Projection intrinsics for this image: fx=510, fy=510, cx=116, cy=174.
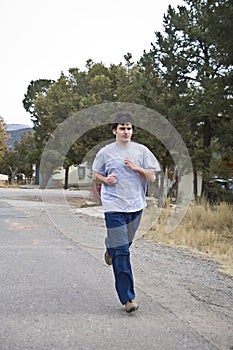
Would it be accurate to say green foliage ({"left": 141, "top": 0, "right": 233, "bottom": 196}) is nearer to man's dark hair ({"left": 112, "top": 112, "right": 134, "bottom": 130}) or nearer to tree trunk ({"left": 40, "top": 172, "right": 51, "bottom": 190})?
man's dark hair ({"left": 112, "top": 112, "right": 134, "bottom": 130})

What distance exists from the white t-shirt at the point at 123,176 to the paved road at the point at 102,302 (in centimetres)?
102

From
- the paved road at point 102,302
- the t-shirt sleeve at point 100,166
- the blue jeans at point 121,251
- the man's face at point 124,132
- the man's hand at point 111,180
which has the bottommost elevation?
the paved road at point 102,302

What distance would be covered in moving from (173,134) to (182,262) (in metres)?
6.88

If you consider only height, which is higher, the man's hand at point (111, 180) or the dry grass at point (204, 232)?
the man's hand at point (111, 180)

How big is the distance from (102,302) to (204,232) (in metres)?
6.91

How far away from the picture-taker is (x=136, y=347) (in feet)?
12.8

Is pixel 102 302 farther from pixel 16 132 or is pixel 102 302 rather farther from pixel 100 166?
pixel 16 132

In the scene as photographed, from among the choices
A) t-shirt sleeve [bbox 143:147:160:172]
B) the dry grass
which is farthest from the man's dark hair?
the dry grass

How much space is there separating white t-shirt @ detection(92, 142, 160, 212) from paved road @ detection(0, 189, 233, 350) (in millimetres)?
1023

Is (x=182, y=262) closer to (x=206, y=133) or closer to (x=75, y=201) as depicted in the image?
(x=206, y=133)

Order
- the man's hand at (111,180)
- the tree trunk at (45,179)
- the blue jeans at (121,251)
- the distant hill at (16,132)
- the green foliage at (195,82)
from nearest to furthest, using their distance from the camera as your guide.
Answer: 1. the blue jeans at (121,251)
2. the man's hand at (111,180)
3. the green foliage at (195,82)
4. the tree trunk at (45,179)
5. the distant hill at (16,132)

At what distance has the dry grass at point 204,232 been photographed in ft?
31.3

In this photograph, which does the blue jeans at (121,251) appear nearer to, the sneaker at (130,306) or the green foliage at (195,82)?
the sneaker at (130,306)

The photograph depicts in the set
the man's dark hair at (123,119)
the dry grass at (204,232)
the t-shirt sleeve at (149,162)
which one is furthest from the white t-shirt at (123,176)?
the dry grass at (204,232)
